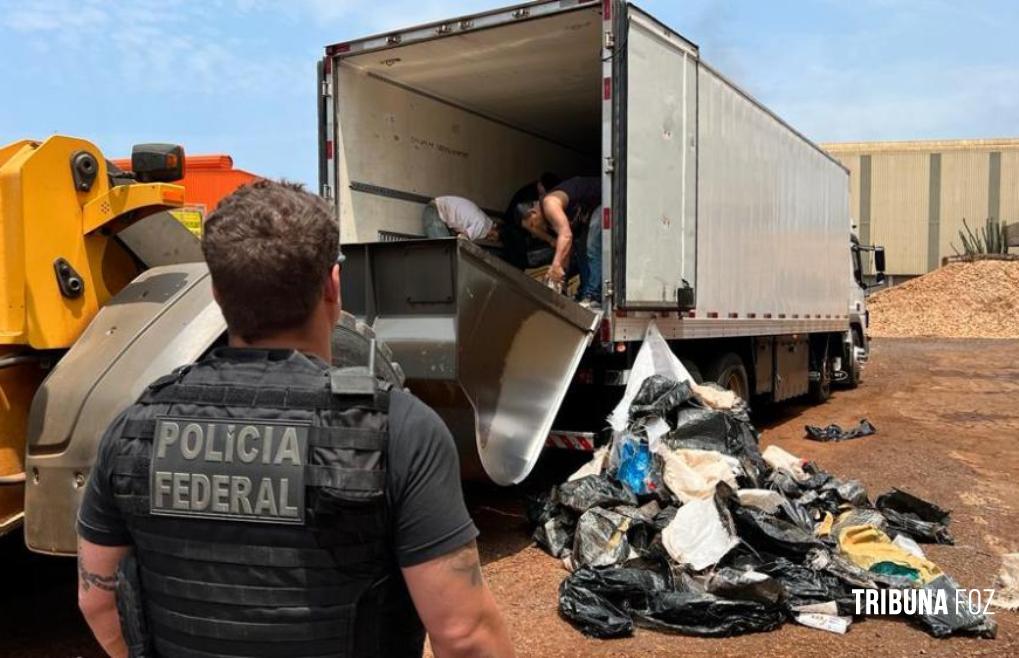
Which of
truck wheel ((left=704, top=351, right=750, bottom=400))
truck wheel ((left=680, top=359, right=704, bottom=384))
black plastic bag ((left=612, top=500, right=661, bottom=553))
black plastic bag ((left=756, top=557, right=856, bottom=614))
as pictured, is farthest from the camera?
truck wheel ((left=704, top=351, right=750, bottom=400))

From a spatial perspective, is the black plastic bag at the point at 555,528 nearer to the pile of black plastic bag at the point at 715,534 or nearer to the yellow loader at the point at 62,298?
the pile of black plastic bag at the point at 715,534

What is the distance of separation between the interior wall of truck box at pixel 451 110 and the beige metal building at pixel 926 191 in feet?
121

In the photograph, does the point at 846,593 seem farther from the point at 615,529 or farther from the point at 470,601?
the point at 470,601

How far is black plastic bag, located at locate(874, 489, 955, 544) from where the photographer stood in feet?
17.0

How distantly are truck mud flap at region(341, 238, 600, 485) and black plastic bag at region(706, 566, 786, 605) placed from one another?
128 cm

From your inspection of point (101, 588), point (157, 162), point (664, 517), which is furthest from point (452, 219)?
point (101, 588)

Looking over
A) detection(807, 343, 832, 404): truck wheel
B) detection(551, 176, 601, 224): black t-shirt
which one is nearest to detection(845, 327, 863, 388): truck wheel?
detection(807, 343, 832, 404): truck wheel

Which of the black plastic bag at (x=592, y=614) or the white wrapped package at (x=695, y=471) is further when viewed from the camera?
the white wrapped package at (x=695, y=471)

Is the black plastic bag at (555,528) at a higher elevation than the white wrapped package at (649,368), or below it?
below

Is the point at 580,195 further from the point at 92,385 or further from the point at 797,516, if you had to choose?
the point at 92,385

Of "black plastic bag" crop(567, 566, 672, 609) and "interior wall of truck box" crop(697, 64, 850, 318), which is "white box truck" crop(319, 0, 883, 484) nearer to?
"interior wall of truck box" crop(697, 64, 850, 318)

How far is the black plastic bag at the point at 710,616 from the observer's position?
387 cm

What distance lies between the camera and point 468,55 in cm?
645

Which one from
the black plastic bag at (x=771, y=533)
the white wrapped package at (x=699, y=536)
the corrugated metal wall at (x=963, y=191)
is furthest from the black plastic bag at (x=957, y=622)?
the corrugated metal wall at (x=963, y=191)
